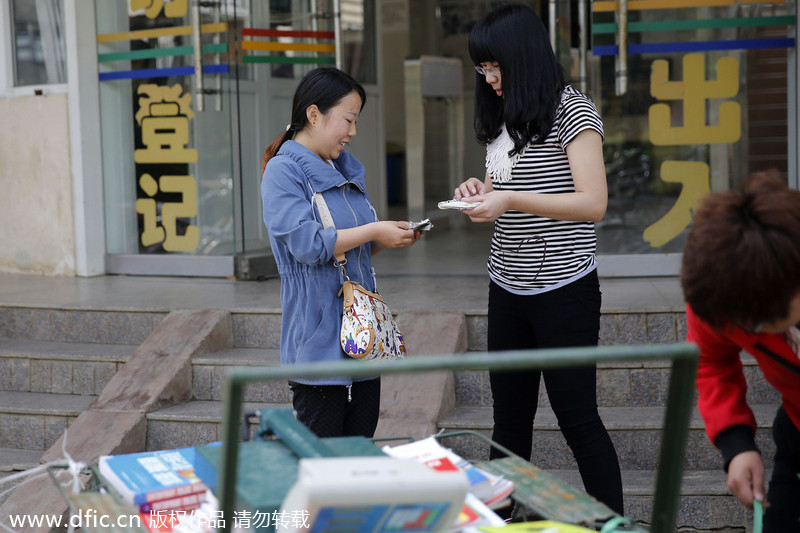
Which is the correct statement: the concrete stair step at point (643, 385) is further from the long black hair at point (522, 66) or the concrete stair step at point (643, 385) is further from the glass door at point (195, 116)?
the glass door at point (195, 116)

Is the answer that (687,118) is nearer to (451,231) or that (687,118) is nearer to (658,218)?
(658,218)

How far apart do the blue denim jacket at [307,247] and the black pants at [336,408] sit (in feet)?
0.13

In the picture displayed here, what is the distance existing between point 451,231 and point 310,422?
6.14 metres

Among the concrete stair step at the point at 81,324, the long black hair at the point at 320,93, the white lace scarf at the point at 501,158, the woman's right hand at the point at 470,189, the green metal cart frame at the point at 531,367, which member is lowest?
the concrete stair step at the point at 81,324

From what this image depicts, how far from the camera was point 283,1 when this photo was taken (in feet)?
19.4

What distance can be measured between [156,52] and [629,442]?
391 centimetres

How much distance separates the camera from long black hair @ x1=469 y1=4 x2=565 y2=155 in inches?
98.4

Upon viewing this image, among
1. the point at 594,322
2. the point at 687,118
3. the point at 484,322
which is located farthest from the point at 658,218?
the point at 594,322

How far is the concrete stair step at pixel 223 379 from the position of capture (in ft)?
13.1

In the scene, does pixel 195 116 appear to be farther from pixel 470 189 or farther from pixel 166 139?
pixel 470 189

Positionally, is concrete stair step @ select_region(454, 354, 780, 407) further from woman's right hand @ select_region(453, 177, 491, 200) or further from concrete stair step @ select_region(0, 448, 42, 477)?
concrete stair step @ select_region(0, 448, 42, 477)

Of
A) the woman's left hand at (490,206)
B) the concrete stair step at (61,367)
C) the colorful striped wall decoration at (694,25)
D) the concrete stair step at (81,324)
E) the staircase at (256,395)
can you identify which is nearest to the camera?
the woman's left hand at (490,206)

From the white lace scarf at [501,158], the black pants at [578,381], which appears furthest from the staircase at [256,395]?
the white lace scarf at [501,158]

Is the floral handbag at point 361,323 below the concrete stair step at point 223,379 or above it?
above
